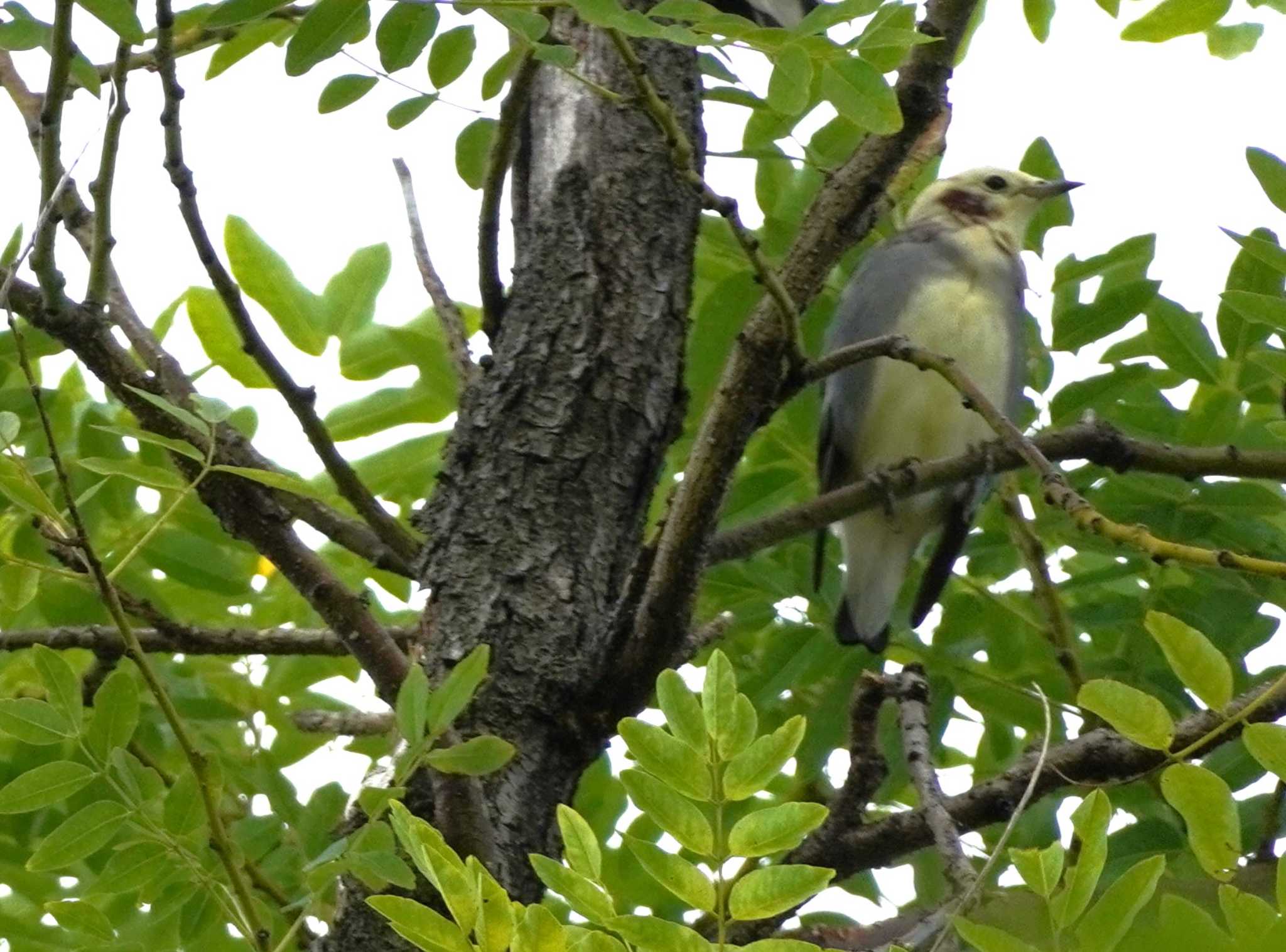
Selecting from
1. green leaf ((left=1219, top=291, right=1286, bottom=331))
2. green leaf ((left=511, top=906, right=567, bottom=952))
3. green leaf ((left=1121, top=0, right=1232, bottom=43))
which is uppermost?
green leaf ((left=1121, top=0, right=1232, bottom=43))

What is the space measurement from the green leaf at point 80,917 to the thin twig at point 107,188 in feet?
2.25

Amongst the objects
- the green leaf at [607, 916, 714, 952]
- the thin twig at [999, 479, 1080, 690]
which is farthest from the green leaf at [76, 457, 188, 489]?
the thin twig at [999, 479, 1080, 690]

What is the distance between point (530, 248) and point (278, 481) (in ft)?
2.89

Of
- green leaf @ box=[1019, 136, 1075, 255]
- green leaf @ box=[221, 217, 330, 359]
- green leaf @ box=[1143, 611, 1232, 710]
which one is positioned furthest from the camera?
green leaf @ box=[1019, 136, 1075, 255]

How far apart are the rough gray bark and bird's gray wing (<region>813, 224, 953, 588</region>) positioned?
1.64 metres

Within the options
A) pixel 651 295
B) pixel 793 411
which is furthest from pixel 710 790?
pixel 793 411

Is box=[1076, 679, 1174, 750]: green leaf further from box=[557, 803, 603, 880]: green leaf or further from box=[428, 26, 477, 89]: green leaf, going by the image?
box=[428, 26, 477, 89]: green leaf

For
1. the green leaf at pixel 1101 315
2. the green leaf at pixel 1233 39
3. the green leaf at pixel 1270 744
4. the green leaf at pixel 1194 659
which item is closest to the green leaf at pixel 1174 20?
the green leaf at pixel 1233 39

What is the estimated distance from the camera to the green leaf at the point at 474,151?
2400mm

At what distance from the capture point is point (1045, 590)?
2717 millimetres

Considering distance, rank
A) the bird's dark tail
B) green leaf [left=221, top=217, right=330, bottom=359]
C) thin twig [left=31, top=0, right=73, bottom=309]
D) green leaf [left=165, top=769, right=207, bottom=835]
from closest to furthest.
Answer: thin twig [left=31, top=0, right=73, bottom=309] → green leaf [left=165, top=769, right=207, bottom=835] → green leaf [left=221, top=217, right=330, bottom=359] → the bird's dark tail

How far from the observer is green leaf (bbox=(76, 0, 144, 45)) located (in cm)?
161

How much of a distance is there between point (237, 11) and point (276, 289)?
3.56 feet

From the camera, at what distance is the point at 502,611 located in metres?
1.96
